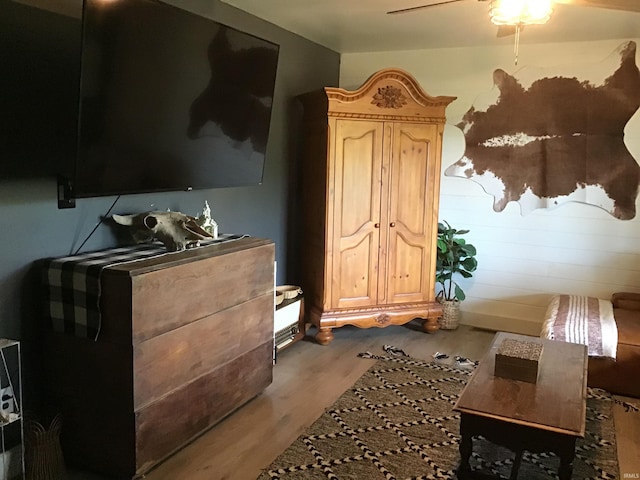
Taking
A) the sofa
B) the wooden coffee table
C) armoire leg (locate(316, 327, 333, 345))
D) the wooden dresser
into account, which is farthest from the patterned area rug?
armoire leg (locate(316, 327, 333, 345))

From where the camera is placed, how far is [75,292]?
2.44m

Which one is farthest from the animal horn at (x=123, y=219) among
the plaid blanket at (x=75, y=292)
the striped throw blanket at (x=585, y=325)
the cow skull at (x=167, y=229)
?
the striped throw blanket at (x=585, y=325)

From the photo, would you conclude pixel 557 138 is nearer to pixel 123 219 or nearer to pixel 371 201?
pixel 371 201

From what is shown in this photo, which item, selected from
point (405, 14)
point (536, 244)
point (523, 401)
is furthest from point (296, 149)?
point (523, 401)

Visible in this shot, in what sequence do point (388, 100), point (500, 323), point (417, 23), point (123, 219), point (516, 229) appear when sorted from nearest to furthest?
point (123, 219), point (417, 23), point (388, 100), point (516, 229), point (500, 323)

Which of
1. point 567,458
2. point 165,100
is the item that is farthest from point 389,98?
point 567,458

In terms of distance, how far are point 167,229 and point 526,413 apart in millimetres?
1732

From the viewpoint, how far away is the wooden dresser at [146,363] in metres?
2.38

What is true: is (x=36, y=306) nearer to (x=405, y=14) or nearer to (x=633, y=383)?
(x=405, y=14)

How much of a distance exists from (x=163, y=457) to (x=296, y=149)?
2.57 metres

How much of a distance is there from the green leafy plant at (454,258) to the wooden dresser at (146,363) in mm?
2218

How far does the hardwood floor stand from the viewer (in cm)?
263

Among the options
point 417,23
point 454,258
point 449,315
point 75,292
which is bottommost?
point 449,315

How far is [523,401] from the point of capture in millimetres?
2373
